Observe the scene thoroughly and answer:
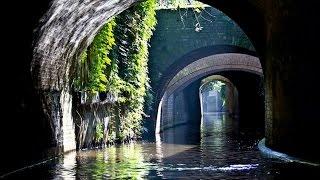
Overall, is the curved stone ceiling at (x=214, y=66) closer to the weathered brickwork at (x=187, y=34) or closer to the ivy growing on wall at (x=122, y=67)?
the weathered brickwork at (x=187, y=34)

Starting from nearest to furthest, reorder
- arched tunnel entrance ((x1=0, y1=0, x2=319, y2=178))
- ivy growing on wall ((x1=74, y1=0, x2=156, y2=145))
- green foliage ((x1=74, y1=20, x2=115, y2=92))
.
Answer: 1. arched tunnel entrance ((x1=0, y1=0, x2=319, y2=178))
2. green foliage ((x1=74, y1=20, x2=115, y2=92))
3. ivy growing on wall ((x1=74, y1=0, x2=156, y2=145))

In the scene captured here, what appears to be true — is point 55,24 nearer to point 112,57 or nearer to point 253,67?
point 112,57

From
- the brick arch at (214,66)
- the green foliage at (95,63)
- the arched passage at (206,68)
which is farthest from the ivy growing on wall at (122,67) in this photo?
the arched passage at (206,68)

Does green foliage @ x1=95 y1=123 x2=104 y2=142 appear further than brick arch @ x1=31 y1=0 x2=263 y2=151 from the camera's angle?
Yes

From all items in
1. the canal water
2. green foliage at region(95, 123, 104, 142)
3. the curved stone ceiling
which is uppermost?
the curved stone ceiling

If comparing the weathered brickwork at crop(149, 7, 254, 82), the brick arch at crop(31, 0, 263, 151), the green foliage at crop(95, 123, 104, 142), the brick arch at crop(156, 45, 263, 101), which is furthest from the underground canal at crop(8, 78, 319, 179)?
the brick arch at crop(156, 45, 263, 101)

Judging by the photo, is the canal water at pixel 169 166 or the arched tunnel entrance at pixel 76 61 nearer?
the canal water at pixel 169 166

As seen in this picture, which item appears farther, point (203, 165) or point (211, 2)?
point (211, 2)

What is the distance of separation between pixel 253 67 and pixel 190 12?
6.65 meters

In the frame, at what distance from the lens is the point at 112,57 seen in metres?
12.1

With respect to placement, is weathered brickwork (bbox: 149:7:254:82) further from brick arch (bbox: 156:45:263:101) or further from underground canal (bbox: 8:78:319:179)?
underground canal (bbox: 8:78:319:179)

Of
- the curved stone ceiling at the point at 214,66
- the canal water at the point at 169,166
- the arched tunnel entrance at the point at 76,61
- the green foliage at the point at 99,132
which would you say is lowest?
the canal water at the point at 169,166

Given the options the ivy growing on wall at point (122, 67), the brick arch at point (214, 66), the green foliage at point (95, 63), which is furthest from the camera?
the brick arch at point (214, 66)

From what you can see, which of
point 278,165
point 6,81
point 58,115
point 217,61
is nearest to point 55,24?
point 6,81
